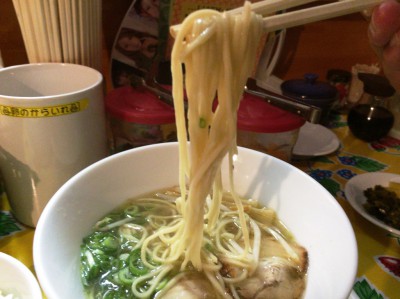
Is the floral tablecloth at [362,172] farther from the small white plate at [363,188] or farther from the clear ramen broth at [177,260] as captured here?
the clear ramen broth at [177,260]

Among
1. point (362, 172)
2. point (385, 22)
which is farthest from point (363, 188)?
point (385, 22)

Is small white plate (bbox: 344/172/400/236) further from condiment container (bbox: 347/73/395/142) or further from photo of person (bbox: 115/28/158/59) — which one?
photo of person (bbox: 115/28/158/59)

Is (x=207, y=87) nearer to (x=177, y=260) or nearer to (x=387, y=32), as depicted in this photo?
(x=177, y=260)

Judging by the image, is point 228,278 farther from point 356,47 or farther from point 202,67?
point 356,47

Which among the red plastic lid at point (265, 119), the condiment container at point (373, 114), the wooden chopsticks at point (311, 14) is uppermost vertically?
the wooden chopsticks at point (311, 14)

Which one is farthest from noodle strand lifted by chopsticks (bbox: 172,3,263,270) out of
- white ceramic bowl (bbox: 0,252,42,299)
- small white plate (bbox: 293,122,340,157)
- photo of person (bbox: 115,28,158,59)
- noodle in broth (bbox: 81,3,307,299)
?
photo of person (bbox: 115,28,158,59)

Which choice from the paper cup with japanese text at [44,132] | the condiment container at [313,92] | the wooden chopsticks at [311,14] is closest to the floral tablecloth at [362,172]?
the condiment container at [313,92]

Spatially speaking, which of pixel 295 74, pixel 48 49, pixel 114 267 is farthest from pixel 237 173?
pixel 295 74

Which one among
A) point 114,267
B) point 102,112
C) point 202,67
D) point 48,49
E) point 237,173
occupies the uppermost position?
point 202,67
